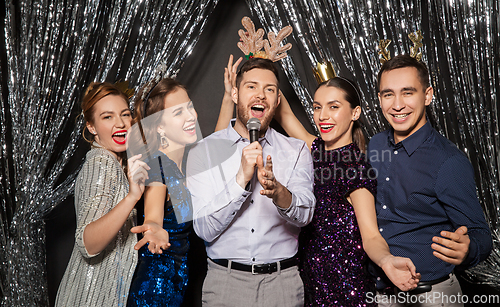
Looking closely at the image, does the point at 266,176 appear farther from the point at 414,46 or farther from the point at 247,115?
the point at 414,46

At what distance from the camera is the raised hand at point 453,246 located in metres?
1.47

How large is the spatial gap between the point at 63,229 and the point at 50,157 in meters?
0.82

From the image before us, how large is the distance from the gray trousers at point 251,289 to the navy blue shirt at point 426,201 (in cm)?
44

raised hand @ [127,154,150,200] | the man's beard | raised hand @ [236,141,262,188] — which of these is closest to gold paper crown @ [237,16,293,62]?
the man's beard

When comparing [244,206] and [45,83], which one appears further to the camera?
[45,83]

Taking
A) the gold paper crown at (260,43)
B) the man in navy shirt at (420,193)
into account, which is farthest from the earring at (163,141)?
the man in navy shirt at (420,193)

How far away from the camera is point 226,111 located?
2377 mm

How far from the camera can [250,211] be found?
1.89 m

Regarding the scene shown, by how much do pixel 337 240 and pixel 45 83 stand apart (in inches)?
76.3

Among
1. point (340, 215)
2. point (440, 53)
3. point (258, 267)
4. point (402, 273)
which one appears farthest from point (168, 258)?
point (440, 53)

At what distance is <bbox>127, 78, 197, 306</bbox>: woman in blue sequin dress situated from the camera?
1.79 m

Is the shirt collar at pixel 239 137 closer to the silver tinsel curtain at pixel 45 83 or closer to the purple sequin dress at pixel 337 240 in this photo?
the purple sequin dress at pixel 337 240

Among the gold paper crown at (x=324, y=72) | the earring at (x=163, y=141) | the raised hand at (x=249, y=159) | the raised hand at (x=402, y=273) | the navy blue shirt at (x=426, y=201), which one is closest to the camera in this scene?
the raised hand at (x=402, y=273)

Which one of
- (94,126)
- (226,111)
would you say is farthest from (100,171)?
Result: (226,111)
